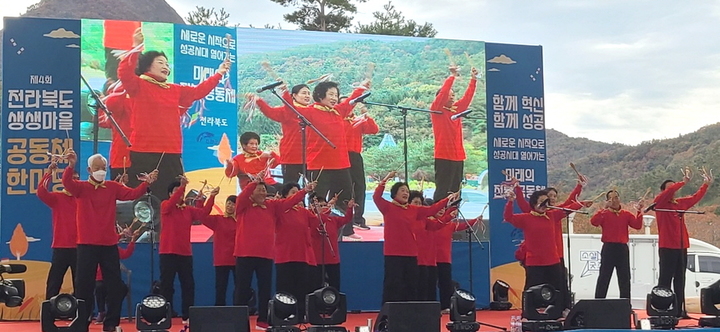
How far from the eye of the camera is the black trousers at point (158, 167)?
28.2ft

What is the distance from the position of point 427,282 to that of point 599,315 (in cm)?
220

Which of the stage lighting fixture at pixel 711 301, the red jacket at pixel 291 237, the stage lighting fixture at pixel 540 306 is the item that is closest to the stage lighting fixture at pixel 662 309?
the stage lighting fixture at pixel 711 301

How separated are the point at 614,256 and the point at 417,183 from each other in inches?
92.7

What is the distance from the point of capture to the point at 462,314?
7.01 metres

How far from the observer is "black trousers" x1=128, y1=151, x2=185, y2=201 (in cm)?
859

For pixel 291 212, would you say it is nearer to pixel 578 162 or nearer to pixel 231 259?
pixel 231 259

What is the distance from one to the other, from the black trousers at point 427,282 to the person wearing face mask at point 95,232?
9.70 feet

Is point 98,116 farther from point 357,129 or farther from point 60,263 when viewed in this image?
point 357,129

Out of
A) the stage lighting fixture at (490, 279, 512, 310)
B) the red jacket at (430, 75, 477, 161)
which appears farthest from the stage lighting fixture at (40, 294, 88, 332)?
the stage lighting fixture at (490, 279, 512, 310)

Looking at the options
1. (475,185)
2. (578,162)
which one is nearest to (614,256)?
(475,185)

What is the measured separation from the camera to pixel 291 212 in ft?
25.0

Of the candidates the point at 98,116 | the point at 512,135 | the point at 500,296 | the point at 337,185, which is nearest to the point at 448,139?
the point at 512,135

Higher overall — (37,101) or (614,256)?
(37,101)

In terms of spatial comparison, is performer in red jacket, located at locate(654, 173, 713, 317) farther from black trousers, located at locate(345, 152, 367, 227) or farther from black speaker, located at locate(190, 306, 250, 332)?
black speaker, located at locate(190, 306, 250, 332)
